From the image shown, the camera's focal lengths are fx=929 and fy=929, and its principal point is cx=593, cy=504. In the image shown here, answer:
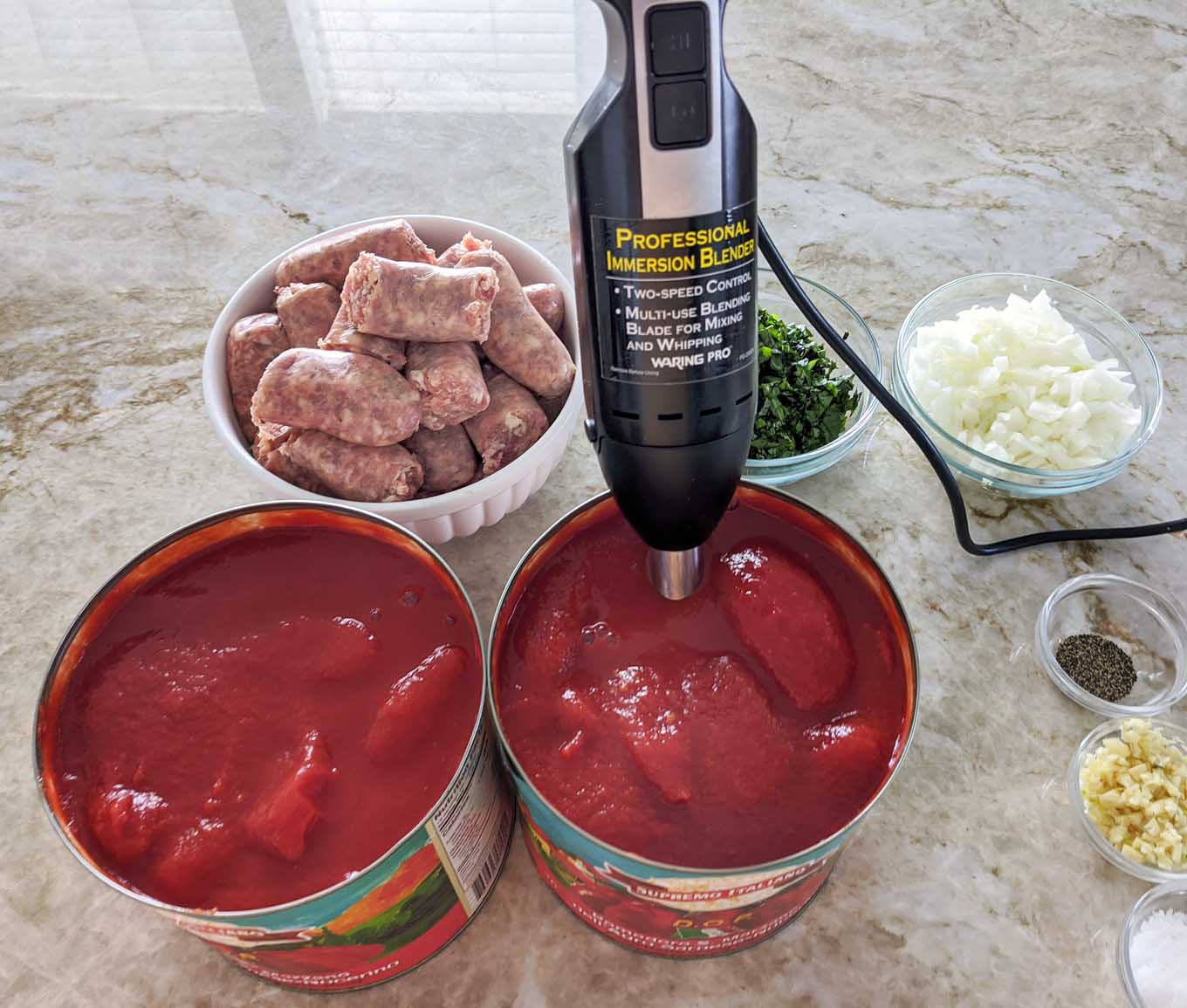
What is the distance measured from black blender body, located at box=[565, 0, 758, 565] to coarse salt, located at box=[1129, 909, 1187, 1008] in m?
0.63

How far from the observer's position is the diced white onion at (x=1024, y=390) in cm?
117

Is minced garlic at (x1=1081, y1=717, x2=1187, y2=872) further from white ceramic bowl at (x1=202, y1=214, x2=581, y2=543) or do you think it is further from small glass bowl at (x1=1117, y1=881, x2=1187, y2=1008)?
white ceramic bowl at (x1=202, y1=214, x2=581, y2=543)

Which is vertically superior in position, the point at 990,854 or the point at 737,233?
the point at 737,233

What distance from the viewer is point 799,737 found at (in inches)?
30.6

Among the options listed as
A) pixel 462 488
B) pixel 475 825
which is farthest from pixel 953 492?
pixel 475 825

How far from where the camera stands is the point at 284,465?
3.34 feet

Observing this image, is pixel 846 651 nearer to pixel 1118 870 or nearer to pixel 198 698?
pixel 1118 870

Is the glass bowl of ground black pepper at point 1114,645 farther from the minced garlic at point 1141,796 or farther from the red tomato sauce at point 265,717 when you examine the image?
the red tomato sauce at point 265,717

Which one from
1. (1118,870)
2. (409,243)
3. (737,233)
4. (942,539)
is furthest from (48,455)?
(1118,870)

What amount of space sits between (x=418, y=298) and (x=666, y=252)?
1.48ft

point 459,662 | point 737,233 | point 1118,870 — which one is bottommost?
point 1118,870

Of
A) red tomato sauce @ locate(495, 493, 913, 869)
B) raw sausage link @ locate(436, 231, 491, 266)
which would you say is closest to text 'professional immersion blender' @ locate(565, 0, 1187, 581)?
red tomato sauce @ locate(495, 493, 913, 869)

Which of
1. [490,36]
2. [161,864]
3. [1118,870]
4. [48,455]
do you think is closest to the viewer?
[161,864]

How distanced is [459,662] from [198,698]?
0.22m
